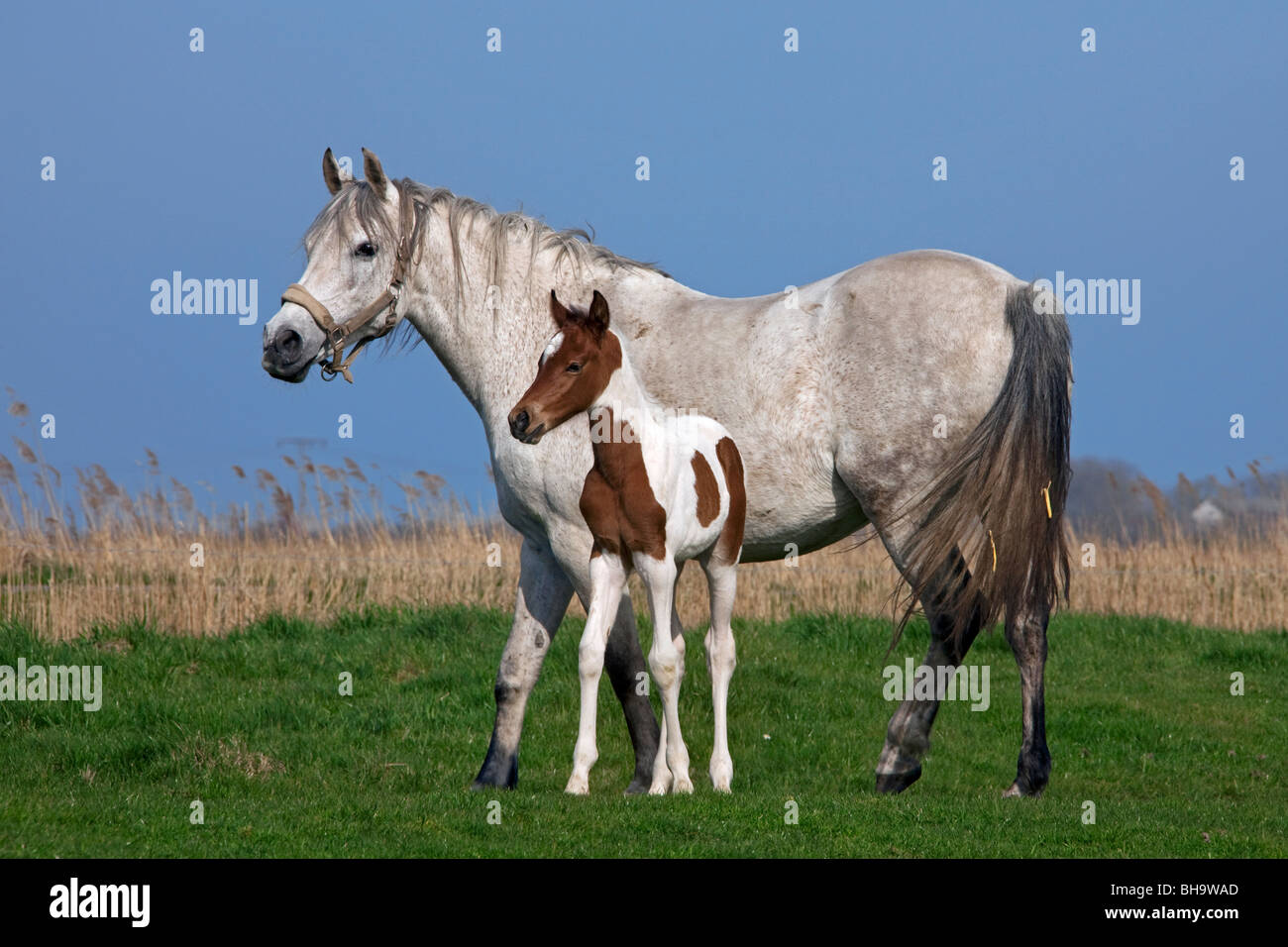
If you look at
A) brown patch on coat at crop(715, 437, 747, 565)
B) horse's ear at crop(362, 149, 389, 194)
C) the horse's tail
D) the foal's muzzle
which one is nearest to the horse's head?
horse's ear at crop(362, 149, 389, 194)

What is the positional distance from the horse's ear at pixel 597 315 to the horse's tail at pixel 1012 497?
2.09 metres

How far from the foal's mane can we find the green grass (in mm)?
2891

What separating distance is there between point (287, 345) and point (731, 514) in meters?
2.40

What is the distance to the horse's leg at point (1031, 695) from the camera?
735 cm

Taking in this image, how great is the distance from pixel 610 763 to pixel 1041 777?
3368 millimetres

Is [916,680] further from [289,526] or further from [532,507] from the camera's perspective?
[289,526]

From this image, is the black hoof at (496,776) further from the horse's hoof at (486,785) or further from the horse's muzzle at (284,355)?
the horse's muzzle at (284,355)

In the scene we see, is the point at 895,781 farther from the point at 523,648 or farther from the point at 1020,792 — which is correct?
the point at 523,648

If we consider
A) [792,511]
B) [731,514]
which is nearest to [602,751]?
[792,511]

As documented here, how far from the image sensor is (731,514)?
22.4 feet

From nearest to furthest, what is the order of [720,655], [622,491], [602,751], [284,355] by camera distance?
[622,491]
[720,655]
[284,355]
[602,751]

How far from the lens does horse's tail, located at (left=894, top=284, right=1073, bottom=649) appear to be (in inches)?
282

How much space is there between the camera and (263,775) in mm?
8828

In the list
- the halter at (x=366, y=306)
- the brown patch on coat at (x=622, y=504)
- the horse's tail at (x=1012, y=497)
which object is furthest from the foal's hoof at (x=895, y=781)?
the halter at (x=366, y=306)
